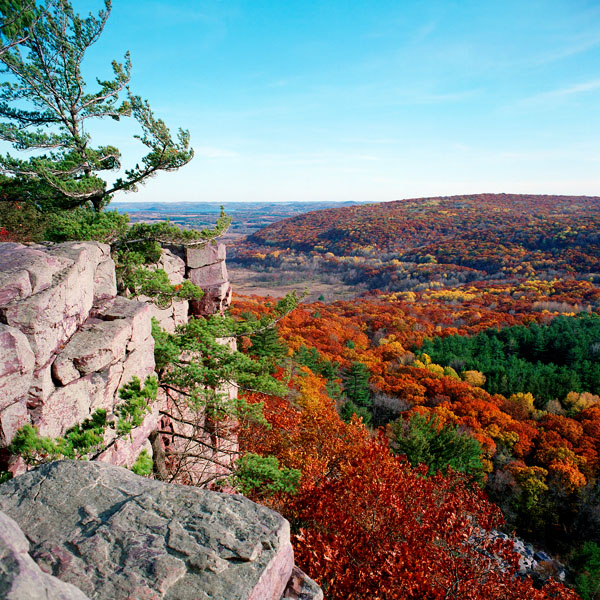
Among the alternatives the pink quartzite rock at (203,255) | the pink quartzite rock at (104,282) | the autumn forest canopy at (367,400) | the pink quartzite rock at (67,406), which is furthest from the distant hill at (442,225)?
the pink quartzite rock at (67,406)

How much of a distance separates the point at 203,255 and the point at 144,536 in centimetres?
992

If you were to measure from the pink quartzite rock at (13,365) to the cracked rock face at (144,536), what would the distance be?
1.02 m

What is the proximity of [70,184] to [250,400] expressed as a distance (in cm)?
1312

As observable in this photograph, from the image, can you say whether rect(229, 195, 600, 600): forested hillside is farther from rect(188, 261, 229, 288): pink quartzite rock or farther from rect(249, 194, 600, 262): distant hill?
rect(249, 194, 600, 262): distant hill

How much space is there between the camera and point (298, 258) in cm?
11331

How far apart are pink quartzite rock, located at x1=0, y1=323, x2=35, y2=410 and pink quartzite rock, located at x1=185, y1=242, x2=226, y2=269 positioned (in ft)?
25.6

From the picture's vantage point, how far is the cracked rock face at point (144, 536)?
3.62m

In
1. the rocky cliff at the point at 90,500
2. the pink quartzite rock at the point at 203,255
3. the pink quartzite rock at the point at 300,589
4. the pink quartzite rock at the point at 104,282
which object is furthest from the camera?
the pink quartzite rock at the point at 203,255

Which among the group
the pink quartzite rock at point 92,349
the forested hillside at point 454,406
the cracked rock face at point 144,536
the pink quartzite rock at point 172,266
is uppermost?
the pink quartzite rock at point 172,266

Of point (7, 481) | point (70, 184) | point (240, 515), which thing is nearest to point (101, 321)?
point (7, 481)

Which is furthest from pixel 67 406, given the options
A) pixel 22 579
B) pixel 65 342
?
pixel 22 579

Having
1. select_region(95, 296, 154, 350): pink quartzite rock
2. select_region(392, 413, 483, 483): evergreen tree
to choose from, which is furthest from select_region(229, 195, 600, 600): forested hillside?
select_region(95, 296, 154, 350): pink quartzite rock

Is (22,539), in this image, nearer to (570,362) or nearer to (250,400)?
(250,400)

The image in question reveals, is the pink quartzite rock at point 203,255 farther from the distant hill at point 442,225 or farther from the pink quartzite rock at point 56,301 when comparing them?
the distant hill at point 442,225
